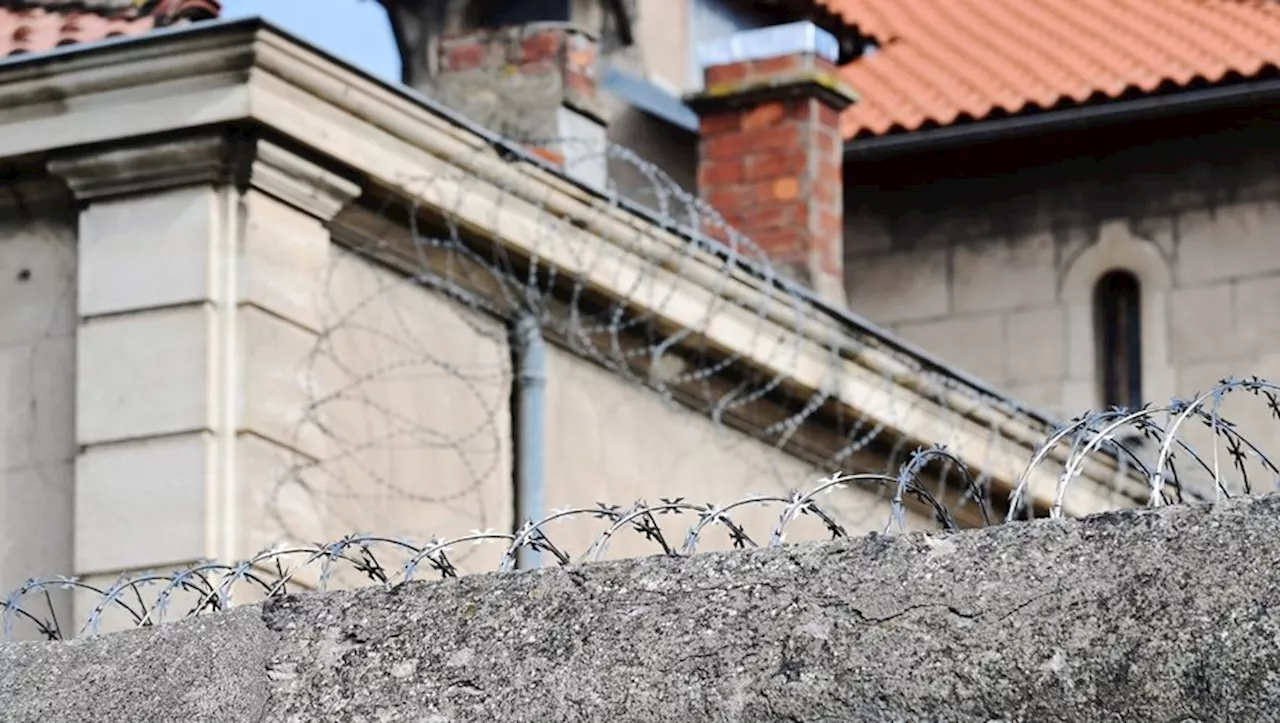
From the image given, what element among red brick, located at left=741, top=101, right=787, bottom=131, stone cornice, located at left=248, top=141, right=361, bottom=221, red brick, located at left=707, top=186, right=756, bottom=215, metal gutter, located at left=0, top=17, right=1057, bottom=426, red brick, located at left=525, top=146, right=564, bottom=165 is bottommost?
stone cornice, located at left=248, top=141, right=361, bottom=221

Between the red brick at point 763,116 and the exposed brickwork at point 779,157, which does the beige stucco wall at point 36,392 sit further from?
the red brick at point 763,116

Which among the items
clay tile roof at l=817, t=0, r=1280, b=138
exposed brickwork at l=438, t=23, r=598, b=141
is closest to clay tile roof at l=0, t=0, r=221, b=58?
exposed brickwork at l=438, t=23, r=598, b=141

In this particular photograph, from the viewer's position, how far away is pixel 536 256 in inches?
391

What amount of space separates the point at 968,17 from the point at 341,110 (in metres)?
8.70

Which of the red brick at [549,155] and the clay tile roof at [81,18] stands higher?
the clay tile roof at [81,18]

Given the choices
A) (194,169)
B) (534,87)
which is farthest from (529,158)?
(534,87)

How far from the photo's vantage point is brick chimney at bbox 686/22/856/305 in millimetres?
13688

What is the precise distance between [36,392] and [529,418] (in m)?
1.68

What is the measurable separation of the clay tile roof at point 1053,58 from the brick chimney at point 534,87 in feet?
11.6

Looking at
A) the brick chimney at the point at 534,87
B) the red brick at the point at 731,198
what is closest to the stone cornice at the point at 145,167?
the brick chimney at the point at 534,87

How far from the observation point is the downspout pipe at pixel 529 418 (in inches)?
390

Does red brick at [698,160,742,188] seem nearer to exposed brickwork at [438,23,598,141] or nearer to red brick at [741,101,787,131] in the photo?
red brick at [741,101,787,131]

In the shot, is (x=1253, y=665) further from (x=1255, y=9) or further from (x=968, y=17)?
(x=968, y=17)

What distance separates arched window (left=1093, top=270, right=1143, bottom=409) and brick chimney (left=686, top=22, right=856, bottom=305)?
2655 millimetres
